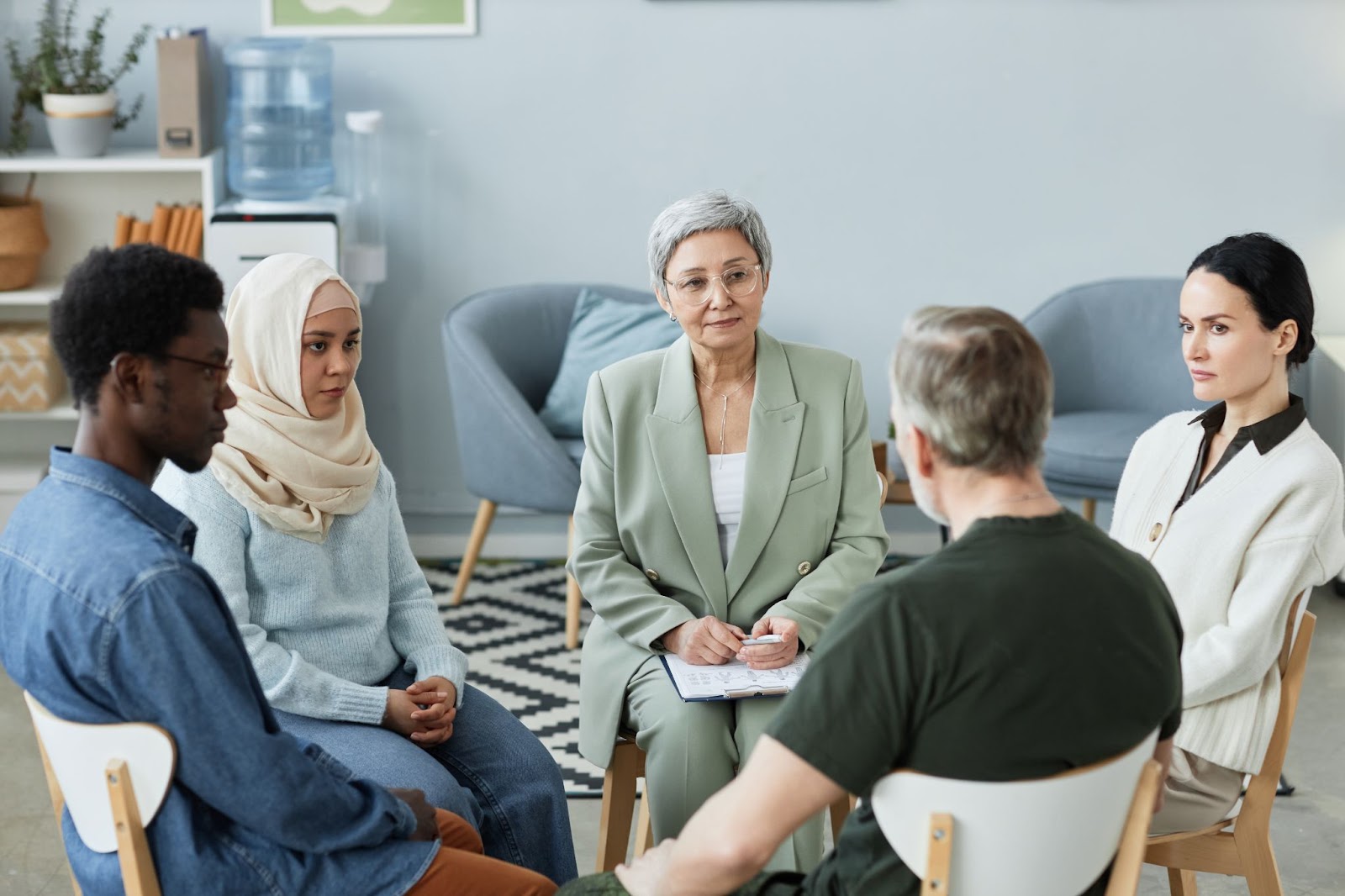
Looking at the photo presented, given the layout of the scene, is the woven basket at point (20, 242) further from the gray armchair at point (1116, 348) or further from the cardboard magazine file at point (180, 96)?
the gray armchair at point (1116, 348)

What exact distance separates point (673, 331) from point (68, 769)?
3037 millimetres

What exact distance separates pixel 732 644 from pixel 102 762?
3.64ft

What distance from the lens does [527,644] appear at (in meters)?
4.29

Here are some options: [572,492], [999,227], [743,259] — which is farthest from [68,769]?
[999,227]

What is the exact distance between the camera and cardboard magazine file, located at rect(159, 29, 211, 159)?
4449 millimetres

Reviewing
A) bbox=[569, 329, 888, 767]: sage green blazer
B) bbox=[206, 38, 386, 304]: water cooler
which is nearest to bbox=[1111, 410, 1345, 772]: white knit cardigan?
bbox=[569, 329, 888, 767]: sage green blazer

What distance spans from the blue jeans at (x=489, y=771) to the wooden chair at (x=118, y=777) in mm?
527

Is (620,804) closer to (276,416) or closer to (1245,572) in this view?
(276,416)

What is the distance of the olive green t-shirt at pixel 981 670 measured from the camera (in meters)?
1.45

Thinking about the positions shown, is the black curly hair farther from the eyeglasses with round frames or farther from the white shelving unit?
the white shelving unit

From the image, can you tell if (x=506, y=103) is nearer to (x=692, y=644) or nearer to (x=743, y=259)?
(x=743, y=259)

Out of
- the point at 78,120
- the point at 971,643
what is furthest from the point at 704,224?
the point at 78,120

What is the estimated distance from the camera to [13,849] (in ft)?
10.2

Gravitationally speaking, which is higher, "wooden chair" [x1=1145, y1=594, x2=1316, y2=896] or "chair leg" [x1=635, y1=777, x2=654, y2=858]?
"wooden chair" [x1=1145, y1=594, x2=1316, y2=896]
